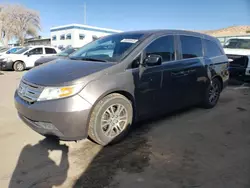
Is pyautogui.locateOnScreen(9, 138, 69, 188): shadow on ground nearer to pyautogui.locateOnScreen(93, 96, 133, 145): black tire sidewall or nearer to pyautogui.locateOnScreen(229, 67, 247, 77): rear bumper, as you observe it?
pyautogui.locateOnScreen(93, 96, 133, 145): black tire sidewall

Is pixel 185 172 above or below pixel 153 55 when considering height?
below

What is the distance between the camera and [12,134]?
13.3 feet

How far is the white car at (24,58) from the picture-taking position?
13.9 metres

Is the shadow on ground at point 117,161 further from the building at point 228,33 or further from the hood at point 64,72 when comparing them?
the building at point 228,33

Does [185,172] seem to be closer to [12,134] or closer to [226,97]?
[12,134]

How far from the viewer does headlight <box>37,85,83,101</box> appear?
3.19 meters

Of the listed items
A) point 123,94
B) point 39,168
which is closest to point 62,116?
point 39,168

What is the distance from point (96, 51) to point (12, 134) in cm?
196

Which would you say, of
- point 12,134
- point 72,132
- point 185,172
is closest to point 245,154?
point 185,172

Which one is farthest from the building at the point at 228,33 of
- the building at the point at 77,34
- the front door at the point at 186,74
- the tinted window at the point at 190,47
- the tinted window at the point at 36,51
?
the building at the point at 77,34

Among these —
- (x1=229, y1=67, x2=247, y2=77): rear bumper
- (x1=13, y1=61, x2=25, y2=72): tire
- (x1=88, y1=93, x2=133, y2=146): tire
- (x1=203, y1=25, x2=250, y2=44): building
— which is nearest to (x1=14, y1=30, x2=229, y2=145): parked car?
(x1=88, y1=93, x2=133, y2=146): tire

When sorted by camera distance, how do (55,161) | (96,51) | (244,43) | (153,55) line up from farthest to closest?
(244,43) < (96,51) < (153,55) < (55,161)

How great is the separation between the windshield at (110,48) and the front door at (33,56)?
10.8 metres

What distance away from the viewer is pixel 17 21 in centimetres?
4522
